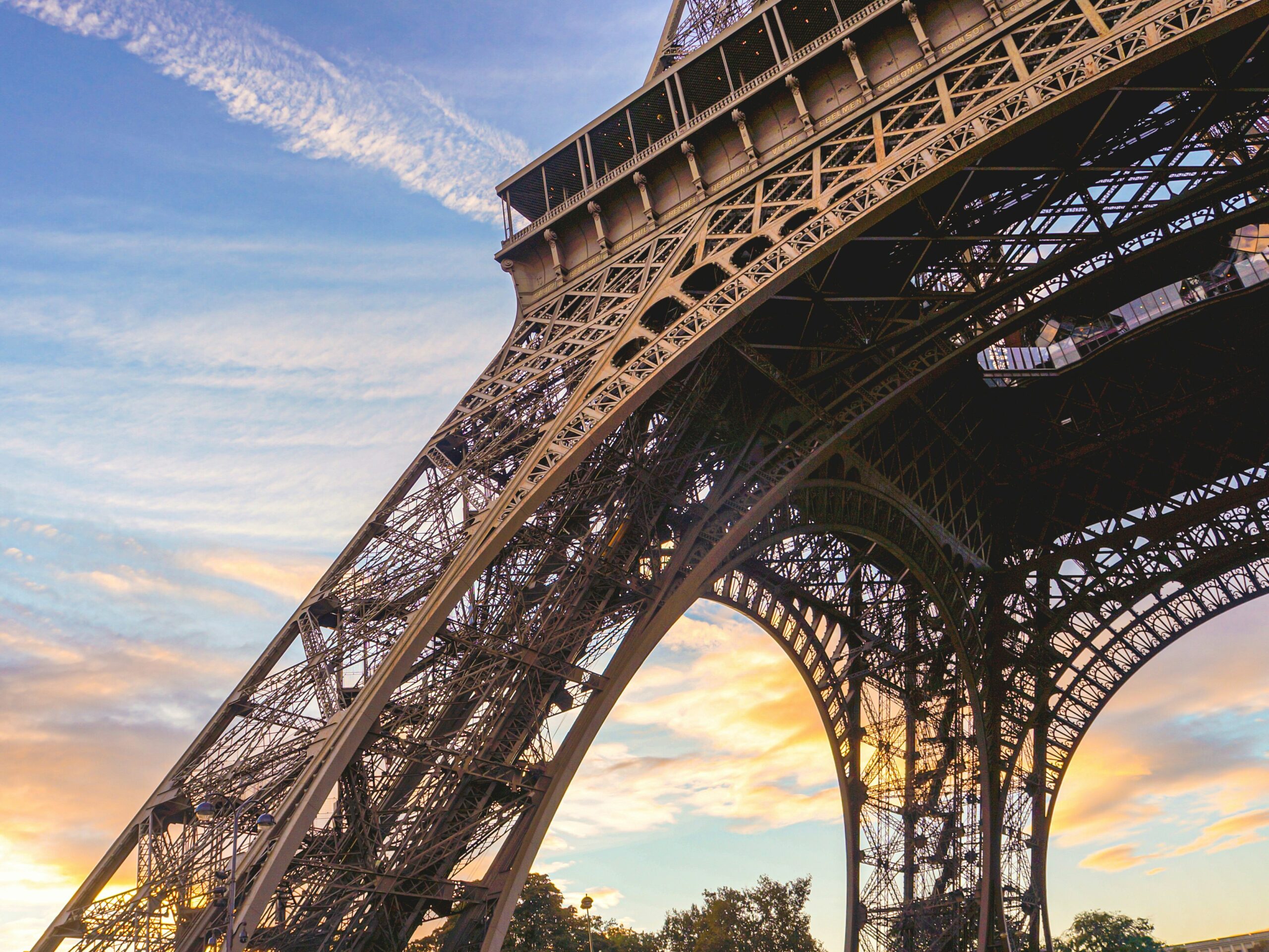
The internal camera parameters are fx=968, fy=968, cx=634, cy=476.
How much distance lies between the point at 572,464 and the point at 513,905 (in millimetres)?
6509

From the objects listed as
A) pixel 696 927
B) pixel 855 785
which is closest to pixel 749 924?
pixel 696 927

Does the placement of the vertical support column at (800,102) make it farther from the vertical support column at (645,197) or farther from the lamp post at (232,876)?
the lamp post at (232,876)

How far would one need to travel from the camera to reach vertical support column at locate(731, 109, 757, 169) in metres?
16.4

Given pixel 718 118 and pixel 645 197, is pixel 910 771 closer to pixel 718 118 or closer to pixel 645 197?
pixel 645 197

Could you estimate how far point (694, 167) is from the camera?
17.1 meters

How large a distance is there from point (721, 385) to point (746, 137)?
439cm

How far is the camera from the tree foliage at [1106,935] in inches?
2169

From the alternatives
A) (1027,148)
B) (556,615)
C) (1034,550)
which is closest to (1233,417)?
(1034,550)

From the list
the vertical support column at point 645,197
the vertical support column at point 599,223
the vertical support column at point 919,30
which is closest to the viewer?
the vertical support column at point 919,30

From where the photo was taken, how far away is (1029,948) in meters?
30.3

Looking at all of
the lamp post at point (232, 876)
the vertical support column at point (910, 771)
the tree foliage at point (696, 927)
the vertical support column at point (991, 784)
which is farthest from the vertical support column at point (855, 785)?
the lamp post at point (232, 876)

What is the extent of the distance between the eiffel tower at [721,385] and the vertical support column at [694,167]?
0.21 ft

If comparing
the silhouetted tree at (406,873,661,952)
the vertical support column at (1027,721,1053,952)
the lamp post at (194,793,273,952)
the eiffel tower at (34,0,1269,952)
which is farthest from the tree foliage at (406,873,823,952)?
the lamp post at (194,793,273,952)

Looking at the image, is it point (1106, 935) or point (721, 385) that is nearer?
point (721, 385)
